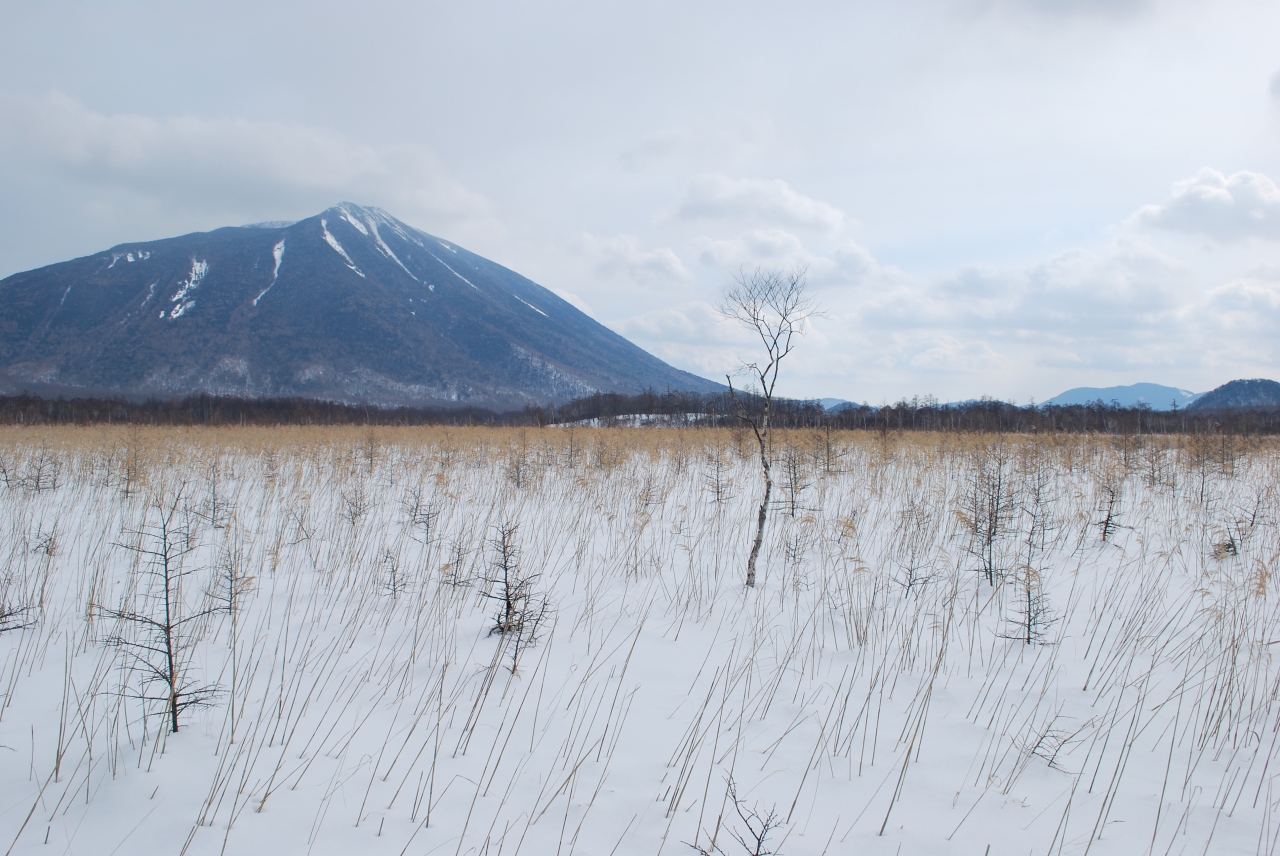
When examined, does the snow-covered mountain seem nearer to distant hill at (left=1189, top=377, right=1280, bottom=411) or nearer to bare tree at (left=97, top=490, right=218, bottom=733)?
distant hill at (left=1189, top=377, right=1280, bottom=411)

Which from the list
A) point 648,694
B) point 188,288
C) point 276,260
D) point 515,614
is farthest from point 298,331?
point 648,694

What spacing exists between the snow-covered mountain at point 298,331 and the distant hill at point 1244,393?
108191 millimetres

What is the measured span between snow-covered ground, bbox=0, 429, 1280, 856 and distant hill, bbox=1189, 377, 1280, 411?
13156cm

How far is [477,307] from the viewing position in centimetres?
17038

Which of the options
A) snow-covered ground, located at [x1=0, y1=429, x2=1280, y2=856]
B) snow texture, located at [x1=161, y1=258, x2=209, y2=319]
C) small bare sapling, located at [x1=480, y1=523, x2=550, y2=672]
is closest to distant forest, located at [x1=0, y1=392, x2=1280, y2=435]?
snow-covered ground, located at [x1=0, y1=429, x2=1280, y2=856]

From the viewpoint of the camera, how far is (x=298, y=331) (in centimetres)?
15062

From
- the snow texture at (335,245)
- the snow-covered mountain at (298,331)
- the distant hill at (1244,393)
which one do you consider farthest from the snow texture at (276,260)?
the distant hill at (1244,393)

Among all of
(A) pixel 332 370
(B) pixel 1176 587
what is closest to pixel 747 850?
(B) pixel 1176 587

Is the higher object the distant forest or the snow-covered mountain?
the snow-covered mountain

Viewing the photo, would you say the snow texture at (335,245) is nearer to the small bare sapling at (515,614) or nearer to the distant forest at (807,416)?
the distant forest at (807,416)

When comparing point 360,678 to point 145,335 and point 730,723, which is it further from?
point 145,335

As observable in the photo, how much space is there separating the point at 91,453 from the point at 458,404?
380 ft

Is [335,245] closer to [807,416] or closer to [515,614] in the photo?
[807,416]

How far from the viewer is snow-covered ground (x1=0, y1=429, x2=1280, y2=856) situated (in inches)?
84.5
